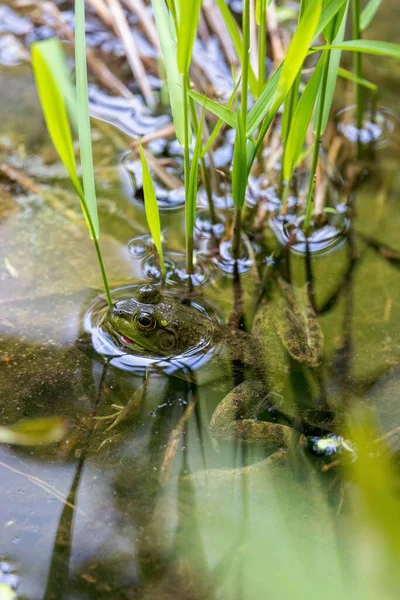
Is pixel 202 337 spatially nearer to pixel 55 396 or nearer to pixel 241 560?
pixel 55 396

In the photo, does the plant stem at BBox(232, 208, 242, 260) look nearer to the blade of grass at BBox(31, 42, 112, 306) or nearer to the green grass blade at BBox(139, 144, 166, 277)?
the green grass blade at BBox(139, 144, 166, 277)

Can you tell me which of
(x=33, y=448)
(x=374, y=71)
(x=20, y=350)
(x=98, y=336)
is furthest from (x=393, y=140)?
(x=33, y=448)

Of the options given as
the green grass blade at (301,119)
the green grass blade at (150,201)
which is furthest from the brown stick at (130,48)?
the green grass blade at (150,201)

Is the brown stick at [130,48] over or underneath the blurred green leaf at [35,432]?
over

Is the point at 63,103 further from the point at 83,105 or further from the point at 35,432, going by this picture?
the point at 35,432

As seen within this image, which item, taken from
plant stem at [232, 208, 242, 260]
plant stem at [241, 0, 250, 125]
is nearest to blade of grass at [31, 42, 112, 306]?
plant stem at [241, 0, 250, 125]

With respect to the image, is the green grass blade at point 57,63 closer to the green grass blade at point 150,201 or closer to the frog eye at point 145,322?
the green grass blade at point 150,201
